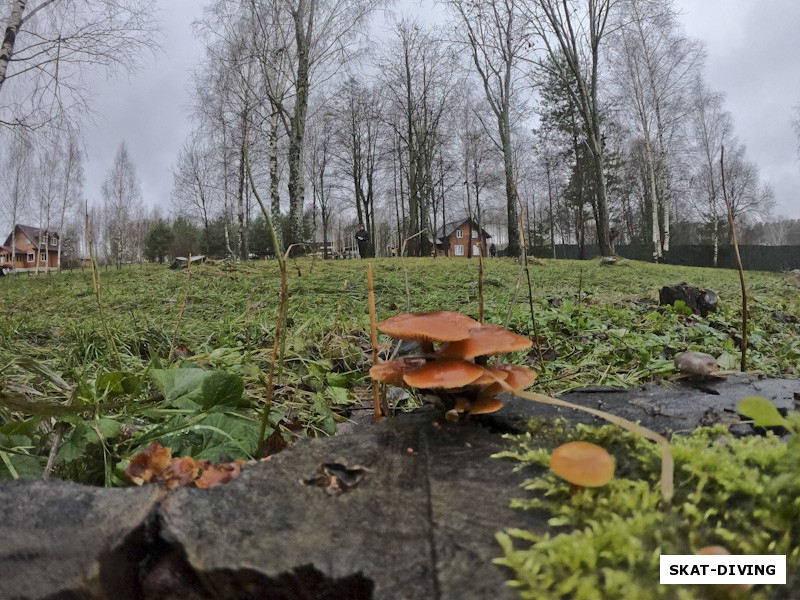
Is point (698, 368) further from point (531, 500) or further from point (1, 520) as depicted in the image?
point (1, 520)

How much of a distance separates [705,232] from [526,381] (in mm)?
46299

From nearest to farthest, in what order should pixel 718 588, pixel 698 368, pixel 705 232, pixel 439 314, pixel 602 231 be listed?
pixel 718 588
pixel 439 314
pixel 698 368
pixel 602 231
pixel 705 232

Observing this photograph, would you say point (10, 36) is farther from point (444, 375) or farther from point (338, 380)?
point (444, 375)

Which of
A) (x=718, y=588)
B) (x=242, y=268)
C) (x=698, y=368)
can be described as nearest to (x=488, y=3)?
(x=242, y=268)

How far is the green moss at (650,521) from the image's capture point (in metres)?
0.51

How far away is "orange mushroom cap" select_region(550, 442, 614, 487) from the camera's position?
2.06 ft

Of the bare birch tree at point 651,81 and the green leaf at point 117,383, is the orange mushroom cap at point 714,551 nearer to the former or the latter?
the green leaf at point 117,383

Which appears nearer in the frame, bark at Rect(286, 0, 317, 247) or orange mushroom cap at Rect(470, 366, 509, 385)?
orange mushroom cap at Rect(470, 366, 509, 385)

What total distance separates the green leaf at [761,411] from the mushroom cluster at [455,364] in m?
0.37

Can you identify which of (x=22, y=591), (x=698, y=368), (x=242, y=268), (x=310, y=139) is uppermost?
(x=310, y=139)

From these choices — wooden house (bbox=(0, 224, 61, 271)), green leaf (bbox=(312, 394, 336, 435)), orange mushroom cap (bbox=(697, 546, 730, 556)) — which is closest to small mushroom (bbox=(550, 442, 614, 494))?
orange mushroom cap (bbox=(697, 546, 730, 556))

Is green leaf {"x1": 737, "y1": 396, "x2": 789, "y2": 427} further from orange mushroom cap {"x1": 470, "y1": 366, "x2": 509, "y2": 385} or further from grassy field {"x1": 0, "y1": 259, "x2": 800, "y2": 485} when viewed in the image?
grassy field {"x1": 0, "y1": 259, "x2": 800, "y2": 485}

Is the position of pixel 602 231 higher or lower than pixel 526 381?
higher

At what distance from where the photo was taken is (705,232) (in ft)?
126
